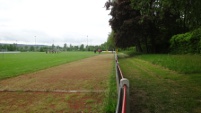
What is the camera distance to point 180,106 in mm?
5414

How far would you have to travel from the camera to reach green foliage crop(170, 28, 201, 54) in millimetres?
19656

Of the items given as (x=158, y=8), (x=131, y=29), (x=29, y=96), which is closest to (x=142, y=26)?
(x=131, y=29)

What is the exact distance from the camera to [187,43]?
854 inches

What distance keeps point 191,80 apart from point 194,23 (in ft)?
13.3

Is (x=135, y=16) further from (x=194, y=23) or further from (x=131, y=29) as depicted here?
(x=194, y=23)

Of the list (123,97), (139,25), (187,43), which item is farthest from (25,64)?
(123,97)

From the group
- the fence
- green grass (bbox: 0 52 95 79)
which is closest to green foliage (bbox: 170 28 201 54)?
green grass (bbox: 0 52 95 79)

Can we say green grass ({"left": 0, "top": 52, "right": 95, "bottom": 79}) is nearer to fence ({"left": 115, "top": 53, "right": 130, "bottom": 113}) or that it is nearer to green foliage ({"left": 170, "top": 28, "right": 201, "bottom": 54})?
fence ({"left": 115, "top": 53, "right": 130, "bottom": 113})

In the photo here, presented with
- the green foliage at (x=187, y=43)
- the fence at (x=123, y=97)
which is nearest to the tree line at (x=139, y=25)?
the green foliage at (x=187, y=43)

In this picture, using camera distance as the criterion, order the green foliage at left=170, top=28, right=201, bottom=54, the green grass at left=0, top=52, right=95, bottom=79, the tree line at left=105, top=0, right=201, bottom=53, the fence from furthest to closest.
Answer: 1. the tree line at left=105, top=0, right=201, bottom=53
2. the green foliage at left=170, top=28, right=201, bottom=54
3. the green grass at left=0, top=52, right=95, bottom=79
4. the fence

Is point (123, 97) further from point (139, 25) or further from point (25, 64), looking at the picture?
point (139, 25)

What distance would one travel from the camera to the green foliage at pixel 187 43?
774 inches

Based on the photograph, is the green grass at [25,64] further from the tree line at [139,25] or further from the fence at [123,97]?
the fence at [123,97]

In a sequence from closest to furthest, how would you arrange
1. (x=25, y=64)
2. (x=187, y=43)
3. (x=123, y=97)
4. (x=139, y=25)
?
1. (x=123, y=97)
2. (x=25, y=64)
3. (x=187, y=43)
4. (x=139, y=25)
